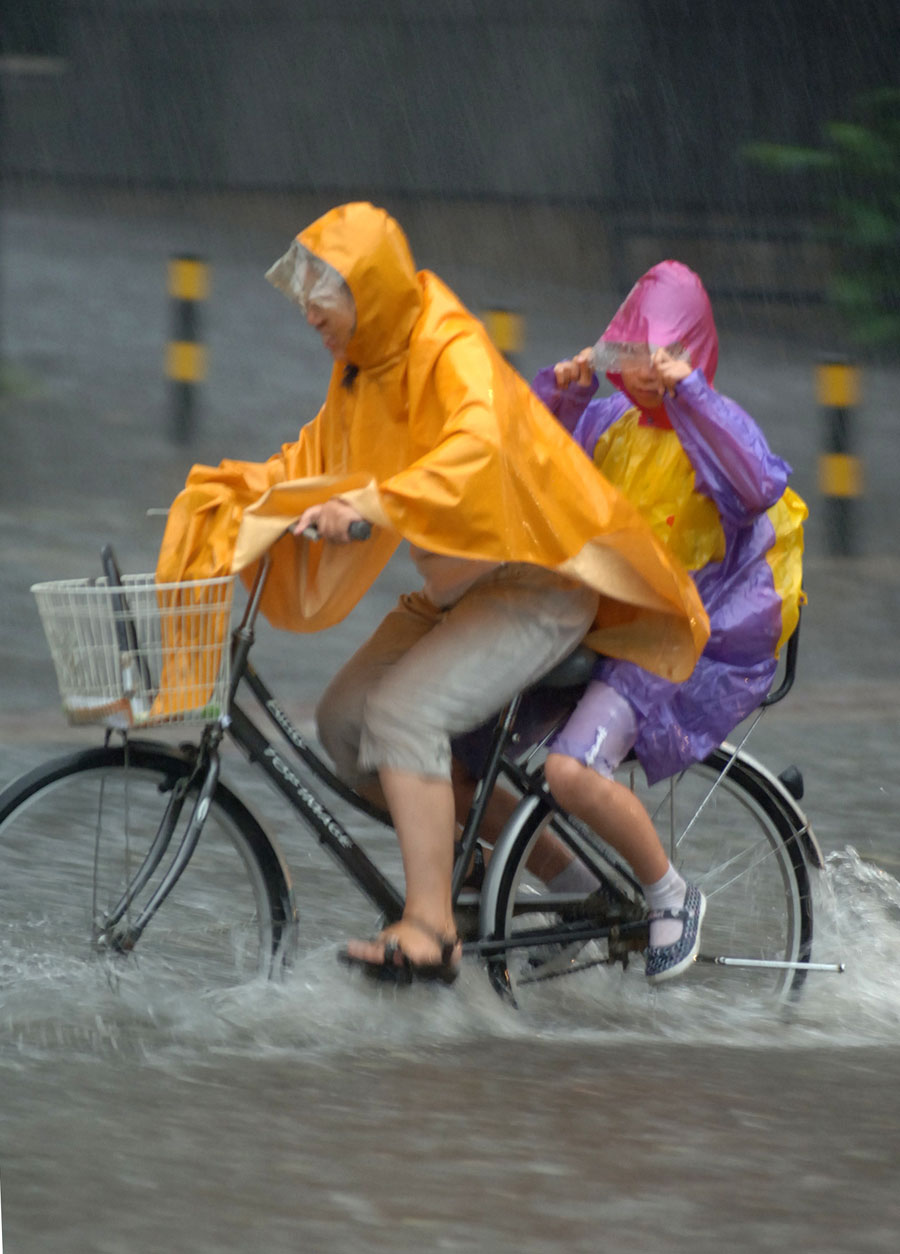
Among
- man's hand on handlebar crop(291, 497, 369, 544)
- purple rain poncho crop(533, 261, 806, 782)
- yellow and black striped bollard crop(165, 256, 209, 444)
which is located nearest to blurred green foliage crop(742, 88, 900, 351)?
yellow and black striped bollard crop(165, 256, 209, 444)

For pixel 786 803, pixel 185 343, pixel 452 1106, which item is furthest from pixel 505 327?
pixel 452 1106

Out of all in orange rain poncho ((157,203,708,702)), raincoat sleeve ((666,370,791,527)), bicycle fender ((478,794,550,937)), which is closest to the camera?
orange rain poncho ((157,203,708,702))

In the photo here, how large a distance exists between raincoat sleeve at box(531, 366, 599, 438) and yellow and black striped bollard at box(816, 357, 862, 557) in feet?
20.2

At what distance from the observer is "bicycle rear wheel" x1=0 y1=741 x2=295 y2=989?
170 inches

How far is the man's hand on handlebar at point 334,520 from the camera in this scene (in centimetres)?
402

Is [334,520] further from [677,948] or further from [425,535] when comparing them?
[677,948]

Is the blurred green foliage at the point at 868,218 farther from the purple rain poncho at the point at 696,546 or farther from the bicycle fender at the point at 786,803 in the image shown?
the purple rain poncho at the point at 696,546

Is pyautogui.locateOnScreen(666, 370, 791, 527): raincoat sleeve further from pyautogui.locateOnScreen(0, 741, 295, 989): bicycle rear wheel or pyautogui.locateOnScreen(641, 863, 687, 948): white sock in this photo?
pyautogui.locateOnScreen(0, 741, 295, 989): bicycle rear wheel

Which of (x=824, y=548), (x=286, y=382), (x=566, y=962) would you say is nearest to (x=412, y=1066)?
(x=566, y=962)

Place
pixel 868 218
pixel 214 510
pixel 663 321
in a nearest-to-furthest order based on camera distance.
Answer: pixel 214 510 → pixel 663 321 → pixel 868 218

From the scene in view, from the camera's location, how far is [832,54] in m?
18.2

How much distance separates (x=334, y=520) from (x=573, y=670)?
78cm

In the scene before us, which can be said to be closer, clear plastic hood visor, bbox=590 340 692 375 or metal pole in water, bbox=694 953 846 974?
clear plastic hood visor, bbox=590 340 692 375

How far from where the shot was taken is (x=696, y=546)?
4633 mm
